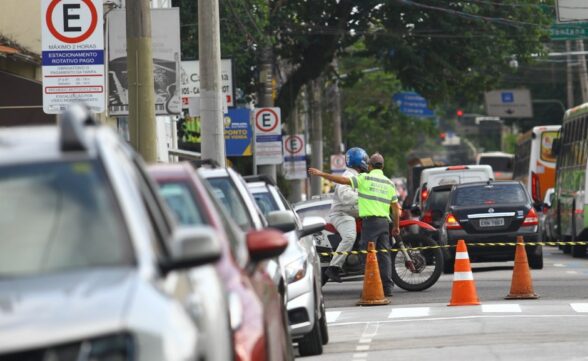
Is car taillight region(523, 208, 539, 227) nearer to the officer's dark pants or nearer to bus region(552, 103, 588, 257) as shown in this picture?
bus region(552, 103, 588, 257)

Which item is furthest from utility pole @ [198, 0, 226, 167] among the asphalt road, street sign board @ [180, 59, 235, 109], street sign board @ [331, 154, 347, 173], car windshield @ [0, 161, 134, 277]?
street sign board @ [331, 154, 347, 173]

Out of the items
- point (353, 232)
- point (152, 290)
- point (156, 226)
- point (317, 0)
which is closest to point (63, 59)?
point (353, 232)

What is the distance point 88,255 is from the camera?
6.34 m

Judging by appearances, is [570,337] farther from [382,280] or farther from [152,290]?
[152,290]

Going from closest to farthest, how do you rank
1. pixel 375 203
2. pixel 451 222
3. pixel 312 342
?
pixel 312 342 → pixel 375 203 → pixel 451 222

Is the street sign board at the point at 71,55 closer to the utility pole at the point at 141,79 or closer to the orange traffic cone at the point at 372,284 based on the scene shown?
the utility pole at the point at 141,79

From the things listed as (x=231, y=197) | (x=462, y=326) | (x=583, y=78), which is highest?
Answer: (x=583, y=78)

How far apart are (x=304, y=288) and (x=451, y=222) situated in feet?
46.1

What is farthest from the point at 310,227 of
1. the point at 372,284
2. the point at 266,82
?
the point at 266,82

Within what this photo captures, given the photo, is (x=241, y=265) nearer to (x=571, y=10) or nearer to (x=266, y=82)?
(x=266, y=82)

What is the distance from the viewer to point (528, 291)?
19.8m

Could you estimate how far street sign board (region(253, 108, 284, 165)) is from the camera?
119 ft

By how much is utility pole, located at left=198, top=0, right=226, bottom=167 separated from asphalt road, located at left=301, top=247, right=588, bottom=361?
2.75m

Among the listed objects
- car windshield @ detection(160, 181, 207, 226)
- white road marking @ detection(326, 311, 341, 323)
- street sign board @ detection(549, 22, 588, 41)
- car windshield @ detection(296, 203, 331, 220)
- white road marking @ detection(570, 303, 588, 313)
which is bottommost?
white road marking @ detection(326, 311, 341, 323)
